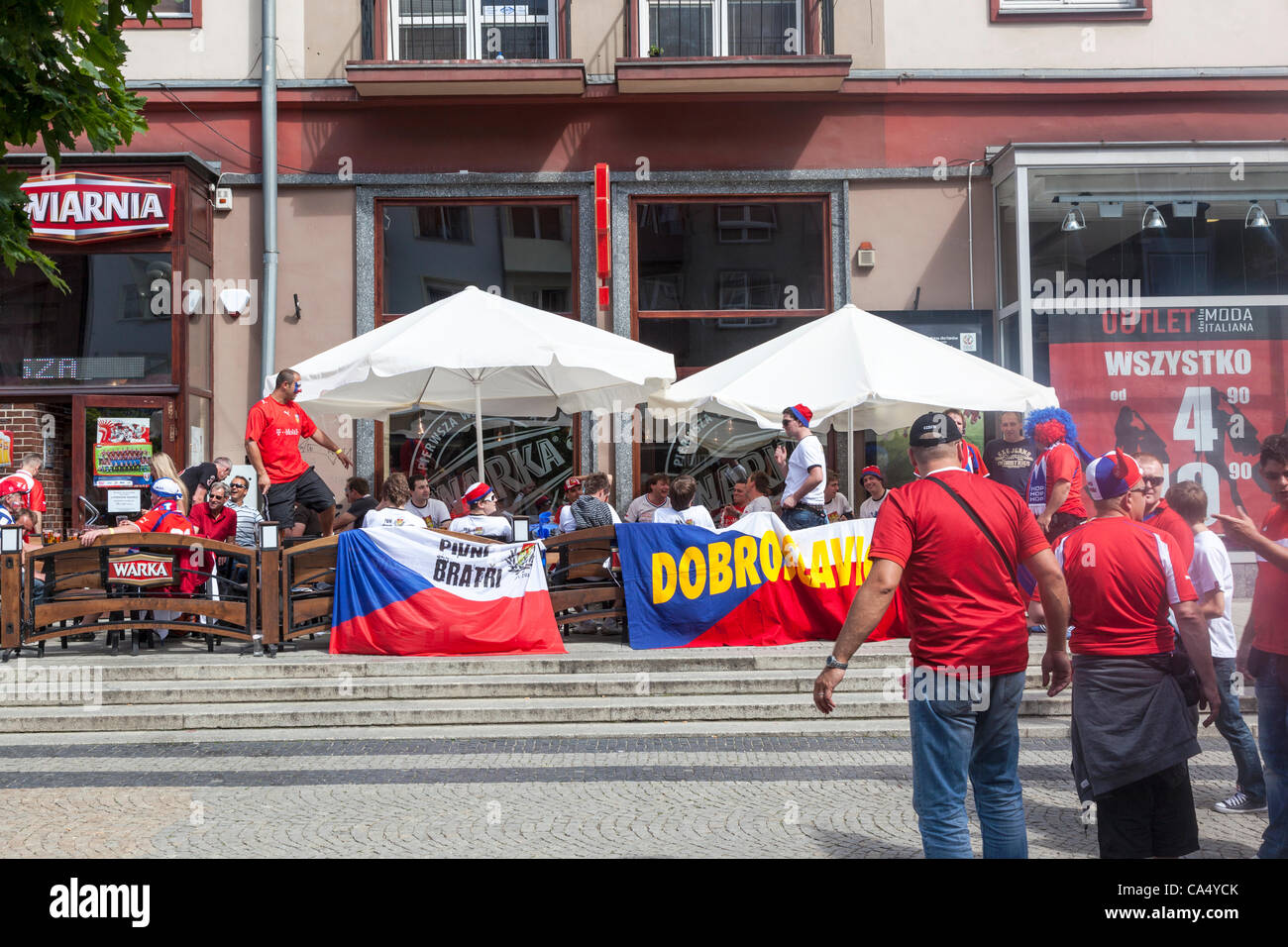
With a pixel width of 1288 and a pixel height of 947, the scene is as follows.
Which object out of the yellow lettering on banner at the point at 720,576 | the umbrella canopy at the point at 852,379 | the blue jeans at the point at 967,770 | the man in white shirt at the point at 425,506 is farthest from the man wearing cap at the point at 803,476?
the blue jeans at the point at 967,770

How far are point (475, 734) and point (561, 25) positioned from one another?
997 centimetres

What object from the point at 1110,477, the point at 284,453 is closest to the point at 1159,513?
the point at 1110,477

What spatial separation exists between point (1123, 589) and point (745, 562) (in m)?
5.50

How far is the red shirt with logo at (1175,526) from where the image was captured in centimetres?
562

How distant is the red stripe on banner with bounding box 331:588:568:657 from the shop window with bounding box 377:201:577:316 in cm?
596

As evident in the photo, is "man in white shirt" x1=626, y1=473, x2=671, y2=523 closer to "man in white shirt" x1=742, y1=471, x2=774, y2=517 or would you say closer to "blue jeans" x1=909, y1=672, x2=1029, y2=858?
"man in white shirt" x1=742, y1=471, x2=774, y2=517

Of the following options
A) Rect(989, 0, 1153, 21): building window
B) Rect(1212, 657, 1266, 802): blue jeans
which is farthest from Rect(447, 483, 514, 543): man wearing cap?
Rect(989, 0, 1153, 21): building window

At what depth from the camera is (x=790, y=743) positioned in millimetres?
7523

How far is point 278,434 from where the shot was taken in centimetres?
1102

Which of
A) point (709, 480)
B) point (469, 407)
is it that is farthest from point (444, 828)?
point (709, 480)

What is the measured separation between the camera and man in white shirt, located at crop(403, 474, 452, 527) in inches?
468

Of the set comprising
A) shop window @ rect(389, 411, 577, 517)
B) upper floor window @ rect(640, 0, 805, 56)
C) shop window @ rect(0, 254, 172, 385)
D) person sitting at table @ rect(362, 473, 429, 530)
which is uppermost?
upper floor window @ rect(640, 0, 805, 56)

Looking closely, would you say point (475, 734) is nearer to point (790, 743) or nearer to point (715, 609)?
point (790, 743)
